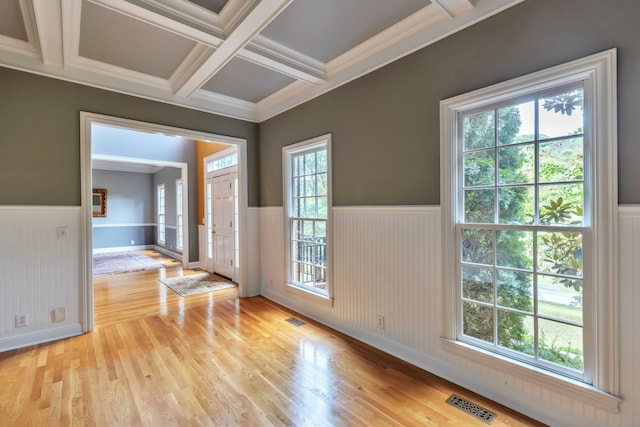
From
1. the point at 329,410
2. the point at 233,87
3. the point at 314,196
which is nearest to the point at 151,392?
the point at 329,410

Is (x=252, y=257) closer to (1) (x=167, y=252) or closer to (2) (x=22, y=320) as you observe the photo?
(2) (x=22, y=320)

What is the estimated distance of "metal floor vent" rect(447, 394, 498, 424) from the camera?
1873mm

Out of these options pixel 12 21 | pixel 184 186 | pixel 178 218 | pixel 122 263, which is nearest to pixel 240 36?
pixel 12 21

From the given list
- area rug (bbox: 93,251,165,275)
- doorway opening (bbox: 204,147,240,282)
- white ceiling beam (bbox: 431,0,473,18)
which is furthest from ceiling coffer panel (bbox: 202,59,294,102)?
area rug (bbox: 93,251,165,275)

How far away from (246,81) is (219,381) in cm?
317

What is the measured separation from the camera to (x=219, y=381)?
229cm

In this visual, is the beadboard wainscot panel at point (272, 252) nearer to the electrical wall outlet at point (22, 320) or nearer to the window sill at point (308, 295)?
the window sill at point (308, 295)

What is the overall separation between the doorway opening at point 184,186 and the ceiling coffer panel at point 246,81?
2.11 ft

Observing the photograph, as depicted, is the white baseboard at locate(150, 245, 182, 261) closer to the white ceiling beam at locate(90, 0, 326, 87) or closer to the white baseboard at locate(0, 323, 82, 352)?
the white baseboard at locate(0, 323, 82, 352)

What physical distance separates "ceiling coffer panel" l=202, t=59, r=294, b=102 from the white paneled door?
1805 mm

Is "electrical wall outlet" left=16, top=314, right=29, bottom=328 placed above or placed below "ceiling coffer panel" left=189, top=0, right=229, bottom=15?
below

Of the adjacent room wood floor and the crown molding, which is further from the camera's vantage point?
the crown molding

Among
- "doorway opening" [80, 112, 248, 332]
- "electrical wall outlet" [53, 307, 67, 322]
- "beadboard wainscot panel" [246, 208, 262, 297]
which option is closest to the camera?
"electrical wall outlet" [53, 307, 67, 322]

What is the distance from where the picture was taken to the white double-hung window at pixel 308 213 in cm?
348
